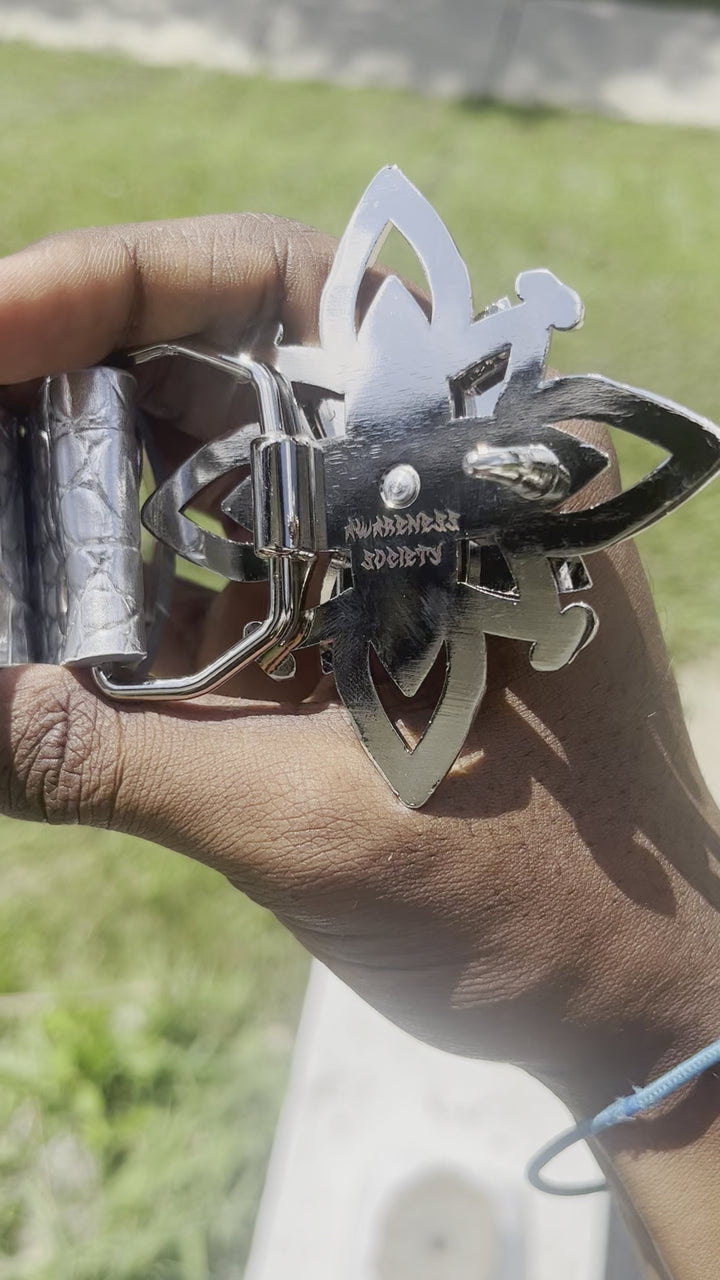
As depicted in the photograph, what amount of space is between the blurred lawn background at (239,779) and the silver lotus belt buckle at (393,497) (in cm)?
91

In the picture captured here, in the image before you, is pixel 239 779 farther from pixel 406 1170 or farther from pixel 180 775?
pixel 406 1170

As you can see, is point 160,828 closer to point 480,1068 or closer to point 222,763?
point 222,763

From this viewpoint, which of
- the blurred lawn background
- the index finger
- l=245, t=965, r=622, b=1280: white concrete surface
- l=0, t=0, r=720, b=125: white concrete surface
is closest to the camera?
the index finger

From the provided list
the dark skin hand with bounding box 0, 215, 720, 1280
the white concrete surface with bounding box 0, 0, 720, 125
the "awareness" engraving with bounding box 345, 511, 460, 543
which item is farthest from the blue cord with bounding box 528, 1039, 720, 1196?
the white concrete surface with bounding box 0, 0, 720, 125

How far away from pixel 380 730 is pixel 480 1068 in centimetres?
80

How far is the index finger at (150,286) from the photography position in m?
1.12

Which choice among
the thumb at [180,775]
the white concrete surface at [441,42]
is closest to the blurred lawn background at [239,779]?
the white concrete surface at [441,42]

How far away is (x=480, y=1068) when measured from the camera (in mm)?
1552

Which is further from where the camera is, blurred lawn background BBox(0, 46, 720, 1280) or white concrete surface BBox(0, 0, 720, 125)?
white concrete surface BBox(0, 0, 720, 125)

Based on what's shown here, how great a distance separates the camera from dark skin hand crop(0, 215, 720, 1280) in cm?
98

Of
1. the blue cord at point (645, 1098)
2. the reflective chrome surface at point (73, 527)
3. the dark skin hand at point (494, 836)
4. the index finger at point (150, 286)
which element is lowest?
the blue cord at point (645, 1098)

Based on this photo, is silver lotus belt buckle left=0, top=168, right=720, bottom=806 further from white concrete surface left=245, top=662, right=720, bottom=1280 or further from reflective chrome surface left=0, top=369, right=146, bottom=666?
white concrete surface left=245, top=662, right=720, bottom=1280

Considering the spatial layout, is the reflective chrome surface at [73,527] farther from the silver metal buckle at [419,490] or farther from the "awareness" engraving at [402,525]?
the "awareness" engraving at [402,525]

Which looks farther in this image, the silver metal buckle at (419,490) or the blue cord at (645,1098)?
the blue cord at (645,1098)
